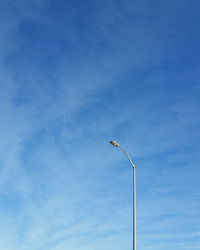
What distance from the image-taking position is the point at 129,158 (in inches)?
883

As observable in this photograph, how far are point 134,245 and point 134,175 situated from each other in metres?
4.26

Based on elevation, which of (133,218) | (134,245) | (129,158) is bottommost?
(134,245)

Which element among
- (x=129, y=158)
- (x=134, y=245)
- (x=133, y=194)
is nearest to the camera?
(x=134, y=245)

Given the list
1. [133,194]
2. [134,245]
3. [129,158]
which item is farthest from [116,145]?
[134,245]

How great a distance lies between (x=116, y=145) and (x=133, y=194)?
3147mm

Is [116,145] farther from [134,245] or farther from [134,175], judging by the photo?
[134,245]

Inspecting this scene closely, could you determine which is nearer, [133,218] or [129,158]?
[133,218]

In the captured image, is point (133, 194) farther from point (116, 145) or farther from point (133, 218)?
point (116, 145)

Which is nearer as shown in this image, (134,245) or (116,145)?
(134,245)

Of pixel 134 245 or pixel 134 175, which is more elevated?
pixel 134 175

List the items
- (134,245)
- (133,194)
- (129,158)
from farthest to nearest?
(129,158) → (133,194) → (134,245)

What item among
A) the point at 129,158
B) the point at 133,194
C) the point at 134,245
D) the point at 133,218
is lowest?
the point at 134,245

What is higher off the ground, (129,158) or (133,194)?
(129,158)

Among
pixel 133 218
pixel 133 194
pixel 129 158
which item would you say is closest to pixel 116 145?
pixel 129 158
